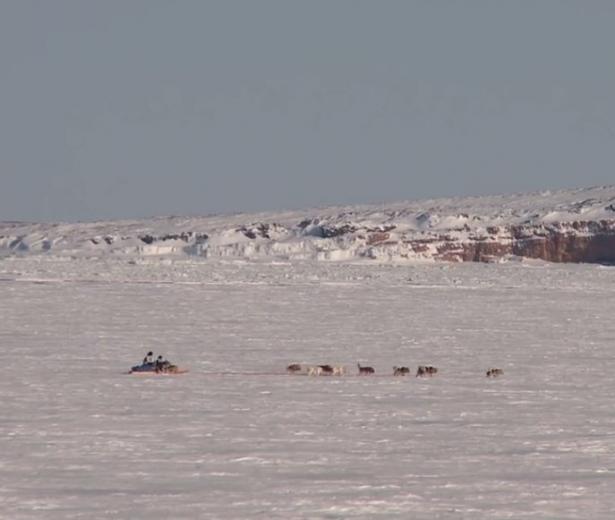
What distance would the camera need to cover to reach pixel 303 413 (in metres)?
11.4

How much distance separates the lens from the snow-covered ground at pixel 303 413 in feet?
26.6

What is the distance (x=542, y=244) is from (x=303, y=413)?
114 ft

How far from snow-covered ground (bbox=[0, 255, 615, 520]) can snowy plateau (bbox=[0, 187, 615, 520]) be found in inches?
1.0

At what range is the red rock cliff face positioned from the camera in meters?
45.1

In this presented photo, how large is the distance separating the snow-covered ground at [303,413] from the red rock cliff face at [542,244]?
2017 centimetres

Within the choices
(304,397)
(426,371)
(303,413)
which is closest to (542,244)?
(426,371)

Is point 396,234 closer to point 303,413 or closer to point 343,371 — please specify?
point 343,371

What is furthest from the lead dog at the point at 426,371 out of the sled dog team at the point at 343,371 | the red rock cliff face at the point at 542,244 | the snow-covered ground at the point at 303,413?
the red rock cliff face at the point at 542,244

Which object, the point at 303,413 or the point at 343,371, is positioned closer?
the point at 303,413

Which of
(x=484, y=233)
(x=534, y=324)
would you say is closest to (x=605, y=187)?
(x=484, y=233)

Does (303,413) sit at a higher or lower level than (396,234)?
lower

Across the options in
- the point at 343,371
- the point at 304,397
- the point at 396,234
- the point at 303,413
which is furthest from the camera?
the point at 396,234

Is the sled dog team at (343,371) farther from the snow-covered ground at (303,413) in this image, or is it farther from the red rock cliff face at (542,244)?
the red rock cliff face at (542,244)

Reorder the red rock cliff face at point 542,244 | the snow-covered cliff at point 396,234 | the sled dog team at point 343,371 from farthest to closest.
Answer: the snow-covered cliff at point 396,234, the red rock cliff face at point 542,244, the sled dog team at point 343,371
